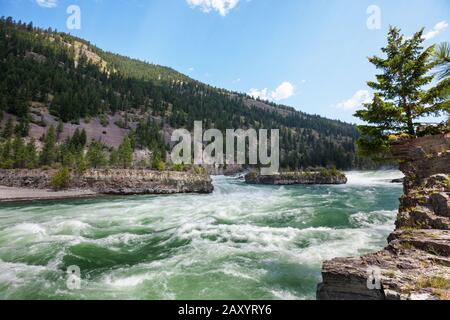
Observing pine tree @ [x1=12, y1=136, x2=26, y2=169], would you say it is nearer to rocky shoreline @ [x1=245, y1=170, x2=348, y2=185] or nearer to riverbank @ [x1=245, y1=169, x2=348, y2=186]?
riverbank @ [x1=245, y1=169, x2=348, y2=186]

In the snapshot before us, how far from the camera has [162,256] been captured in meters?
14.5

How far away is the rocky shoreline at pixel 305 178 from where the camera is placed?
99.1 meters

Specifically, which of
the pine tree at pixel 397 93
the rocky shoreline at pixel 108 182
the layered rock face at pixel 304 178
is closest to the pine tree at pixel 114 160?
the rocky shoreline at pixel 108 182

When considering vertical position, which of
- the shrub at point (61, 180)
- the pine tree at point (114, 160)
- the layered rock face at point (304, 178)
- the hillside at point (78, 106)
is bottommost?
the layered rock face at point (304, 178)

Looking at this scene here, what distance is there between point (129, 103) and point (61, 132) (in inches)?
2847

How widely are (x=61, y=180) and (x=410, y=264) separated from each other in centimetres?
6191

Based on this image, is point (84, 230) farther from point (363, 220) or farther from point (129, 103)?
point (129, 103)

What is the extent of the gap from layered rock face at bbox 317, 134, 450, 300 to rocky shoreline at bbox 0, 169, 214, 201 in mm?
53265

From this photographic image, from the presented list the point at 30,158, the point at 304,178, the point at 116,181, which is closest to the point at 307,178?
the point at 304,178

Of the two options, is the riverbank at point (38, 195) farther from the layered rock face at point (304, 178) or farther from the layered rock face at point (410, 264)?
the layered rock face at point (304, 178)

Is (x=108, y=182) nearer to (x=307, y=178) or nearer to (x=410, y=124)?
(x=410, y=124)

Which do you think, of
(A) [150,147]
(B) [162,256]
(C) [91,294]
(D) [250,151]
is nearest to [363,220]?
(B) [162,256]

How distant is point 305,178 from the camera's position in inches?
4053

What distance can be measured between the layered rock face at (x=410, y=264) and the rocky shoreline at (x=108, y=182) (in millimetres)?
53265
